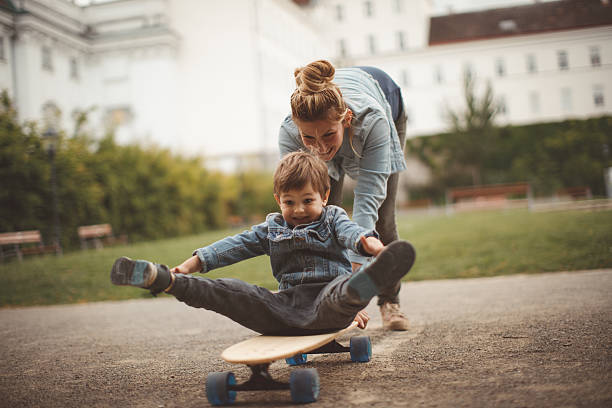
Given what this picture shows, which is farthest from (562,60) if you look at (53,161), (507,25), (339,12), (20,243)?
(20,243)

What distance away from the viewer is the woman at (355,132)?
8.95 feet

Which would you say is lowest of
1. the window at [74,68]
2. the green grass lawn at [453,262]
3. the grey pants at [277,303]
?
the green grass lawn at [453,262]

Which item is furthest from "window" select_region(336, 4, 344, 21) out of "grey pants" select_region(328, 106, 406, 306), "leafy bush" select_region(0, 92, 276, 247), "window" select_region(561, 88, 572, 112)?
"grey pants" select_region(328, 106, 406, 306)

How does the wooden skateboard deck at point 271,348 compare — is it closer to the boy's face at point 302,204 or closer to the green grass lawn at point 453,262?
the boy's face at point 302,204

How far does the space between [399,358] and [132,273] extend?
55.0 inches

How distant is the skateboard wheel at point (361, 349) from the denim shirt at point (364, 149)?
0.39 m

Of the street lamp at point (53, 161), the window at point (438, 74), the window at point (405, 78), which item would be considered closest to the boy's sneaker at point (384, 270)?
the street lamp at point (53, 161)

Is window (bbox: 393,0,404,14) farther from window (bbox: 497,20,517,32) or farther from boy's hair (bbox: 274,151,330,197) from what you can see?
boy's hair (bbox: 274,151,330,197)

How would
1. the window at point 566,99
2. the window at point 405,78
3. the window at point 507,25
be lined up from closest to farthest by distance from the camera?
1. the window at point 566,99
2. the window at point 507,25
3. the window at point 405,78

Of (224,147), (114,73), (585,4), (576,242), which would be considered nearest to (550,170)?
(585,4)

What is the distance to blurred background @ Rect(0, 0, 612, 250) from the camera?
13273mm

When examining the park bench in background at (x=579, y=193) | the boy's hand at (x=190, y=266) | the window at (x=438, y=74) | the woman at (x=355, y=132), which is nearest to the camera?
the boy's hand at (x=190, y=266)

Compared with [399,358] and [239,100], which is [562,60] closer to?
[239,100]

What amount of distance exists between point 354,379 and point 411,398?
411 mm
